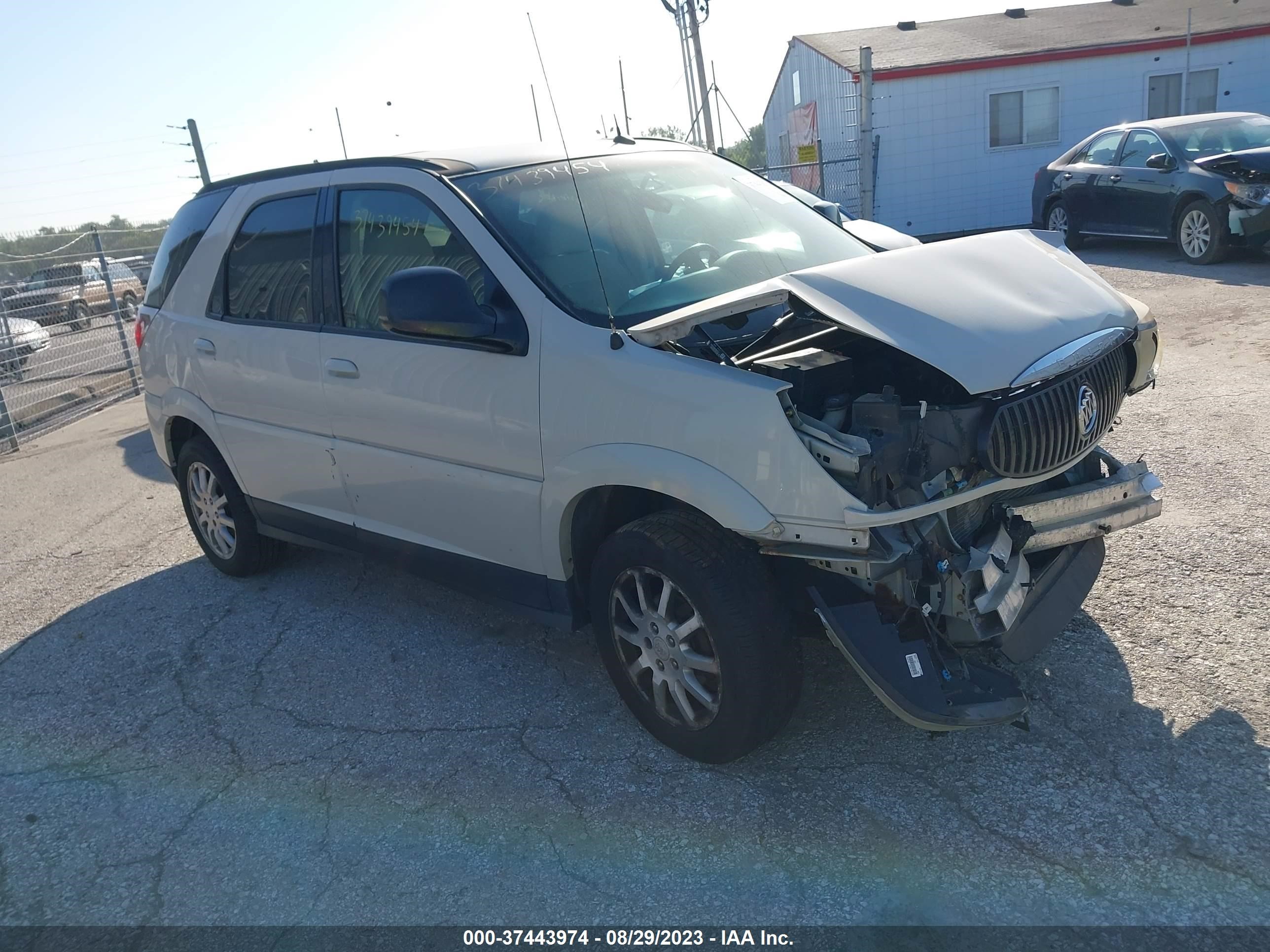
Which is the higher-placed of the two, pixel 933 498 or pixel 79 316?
pixel 933 498

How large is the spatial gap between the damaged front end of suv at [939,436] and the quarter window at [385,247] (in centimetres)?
88

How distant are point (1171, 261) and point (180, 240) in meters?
11.5

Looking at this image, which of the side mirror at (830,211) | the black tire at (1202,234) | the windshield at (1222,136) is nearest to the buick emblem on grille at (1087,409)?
the side mirror at (830,211)

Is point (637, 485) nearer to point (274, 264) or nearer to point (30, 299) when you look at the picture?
point (274, 264)

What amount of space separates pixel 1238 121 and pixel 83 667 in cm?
1323

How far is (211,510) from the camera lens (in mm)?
5668

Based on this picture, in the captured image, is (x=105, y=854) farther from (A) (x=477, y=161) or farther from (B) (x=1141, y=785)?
(B) (x=1141, y=785)

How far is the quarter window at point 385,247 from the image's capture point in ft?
12.7

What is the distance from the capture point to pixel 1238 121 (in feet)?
40.2

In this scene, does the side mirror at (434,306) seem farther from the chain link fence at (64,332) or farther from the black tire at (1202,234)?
the black tire at (1202,234)

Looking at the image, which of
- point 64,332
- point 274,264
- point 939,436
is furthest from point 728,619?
point 64,332

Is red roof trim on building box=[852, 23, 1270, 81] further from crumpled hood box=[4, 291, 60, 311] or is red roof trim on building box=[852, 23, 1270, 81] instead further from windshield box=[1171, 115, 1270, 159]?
crumpled hood box=[4, 291, 60, 311]

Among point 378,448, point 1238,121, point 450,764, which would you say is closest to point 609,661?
point 450,764

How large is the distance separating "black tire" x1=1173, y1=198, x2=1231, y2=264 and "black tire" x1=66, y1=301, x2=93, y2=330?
13.3 metres
